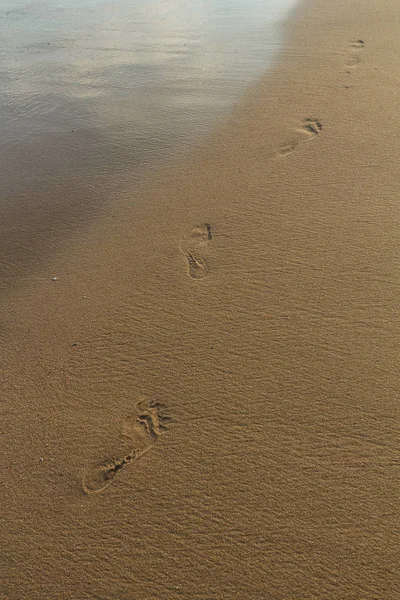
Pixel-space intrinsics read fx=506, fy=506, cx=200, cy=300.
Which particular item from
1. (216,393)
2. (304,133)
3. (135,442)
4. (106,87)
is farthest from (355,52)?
(135,442)

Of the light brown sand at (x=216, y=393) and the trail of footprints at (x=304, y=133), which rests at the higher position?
the trail of footprints at (x=304, y=133)

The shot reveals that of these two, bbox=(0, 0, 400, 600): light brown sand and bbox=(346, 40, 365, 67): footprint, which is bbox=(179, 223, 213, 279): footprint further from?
bbox=(346, 40, 365, 67): footprint

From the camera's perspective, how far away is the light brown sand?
6.57 feet

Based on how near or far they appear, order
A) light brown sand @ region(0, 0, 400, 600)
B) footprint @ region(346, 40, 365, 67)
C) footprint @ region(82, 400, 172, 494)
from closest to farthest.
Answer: light brown sand @ region(0, 0, 400, 600) → footprint @ region(82, 400, 172, 494) → footprint @ region(346, 40, 365, 67)

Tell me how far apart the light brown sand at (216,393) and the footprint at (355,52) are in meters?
2.23

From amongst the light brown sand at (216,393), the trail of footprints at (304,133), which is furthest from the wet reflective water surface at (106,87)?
the trail of footprints at (304,133)

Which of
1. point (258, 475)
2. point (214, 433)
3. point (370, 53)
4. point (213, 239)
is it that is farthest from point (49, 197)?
point (370, 53)

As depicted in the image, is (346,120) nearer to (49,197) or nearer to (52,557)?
(49,197)

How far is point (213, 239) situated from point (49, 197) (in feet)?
5.20

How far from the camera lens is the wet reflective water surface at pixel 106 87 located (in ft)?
14.5

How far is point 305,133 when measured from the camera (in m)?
4.66

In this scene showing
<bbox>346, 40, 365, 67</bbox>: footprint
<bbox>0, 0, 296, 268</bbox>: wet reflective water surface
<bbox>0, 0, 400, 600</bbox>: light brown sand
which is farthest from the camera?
<bbox>346, 40, 365, 67</bbox>: footprint

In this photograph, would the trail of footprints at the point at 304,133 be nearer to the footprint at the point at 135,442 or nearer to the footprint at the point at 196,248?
the footprint at the point at 196,248

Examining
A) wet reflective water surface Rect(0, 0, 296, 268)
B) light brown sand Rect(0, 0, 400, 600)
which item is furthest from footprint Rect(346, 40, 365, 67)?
light brown sand Rect(0, 0, 400, 600)
